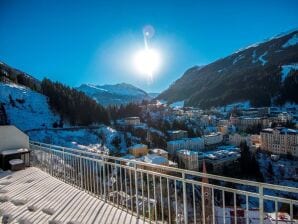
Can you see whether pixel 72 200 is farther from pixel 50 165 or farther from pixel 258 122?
pixel 258 122

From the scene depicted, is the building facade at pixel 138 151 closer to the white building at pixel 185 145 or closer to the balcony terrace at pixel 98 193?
the white building at pixel 185 145

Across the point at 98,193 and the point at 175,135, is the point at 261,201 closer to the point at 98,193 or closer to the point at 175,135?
the point at 98,193

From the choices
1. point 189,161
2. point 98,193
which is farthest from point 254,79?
point 98,193

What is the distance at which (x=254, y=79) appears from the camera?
120 metres

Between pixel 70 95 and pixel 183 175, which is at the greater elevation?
pixel 70 95

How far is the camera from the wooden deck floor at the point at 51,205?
12.4ft

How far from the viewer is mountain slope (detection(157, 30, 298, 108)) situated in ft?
343

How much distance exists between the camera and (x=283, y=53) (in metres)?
149

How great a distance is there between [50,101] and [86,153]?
2149 inches

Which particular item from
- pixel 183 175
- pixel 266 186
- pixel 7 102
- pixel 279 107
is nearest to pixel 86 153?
pixel 183 175

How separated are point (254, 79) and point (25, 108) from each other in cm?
10250

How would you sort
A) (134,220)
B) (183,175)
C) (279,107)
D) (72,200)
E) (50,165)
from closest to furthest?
(183,175) < (134,220) < (72,200) < (50,165) < (279,107)

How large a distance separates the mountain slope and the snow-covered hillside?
86593 millimetres

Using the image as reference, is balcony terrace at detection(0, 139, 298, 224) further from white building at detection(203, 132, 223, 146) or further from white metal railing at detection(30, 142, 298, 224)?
white building at detection(203, 132, 223, 146)
